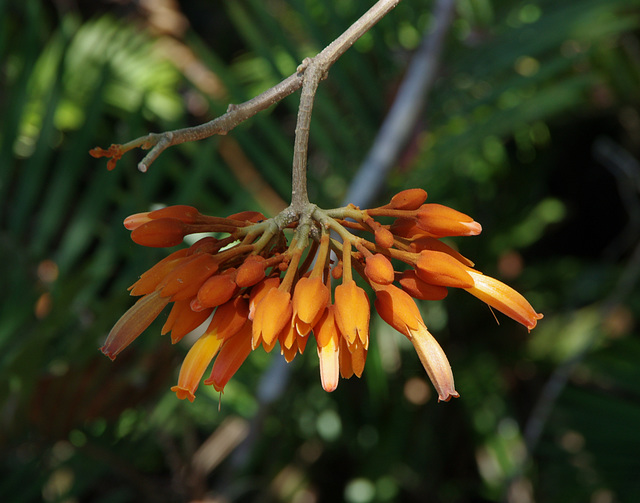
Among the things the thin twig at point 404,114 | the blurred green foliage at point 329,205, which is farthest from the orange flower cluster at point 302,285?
the thin twig at point 404,114

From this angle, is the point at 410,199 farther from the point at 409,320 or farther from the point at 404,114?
the point at 404,114

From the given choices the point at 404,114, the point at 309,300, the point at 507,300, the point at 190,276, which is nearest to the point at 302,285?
the point at 309,300

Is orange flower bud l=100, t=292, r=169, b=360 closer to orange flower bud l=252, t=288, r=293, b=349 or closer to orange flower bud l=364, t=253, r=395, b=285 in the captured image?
orange flower bud l=252, t=288, r=293, b=349

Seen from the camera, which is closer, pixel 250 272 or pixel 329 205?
pixel 250 272

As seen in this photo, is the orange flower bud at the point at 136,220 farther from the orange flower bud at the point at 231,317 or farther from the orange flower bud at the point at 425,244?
the orange flower bud at the point at 425,244

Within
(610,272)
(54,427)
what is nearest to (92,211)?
(54,427)

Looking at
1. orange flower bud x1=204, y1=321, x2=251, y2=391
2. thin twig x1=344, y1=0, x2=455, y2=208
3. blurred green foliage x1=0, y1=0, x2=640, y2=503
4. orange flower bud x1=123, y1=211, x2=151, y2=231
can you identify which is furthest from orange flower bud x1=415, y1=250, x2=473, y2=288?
thin twig x1=344, y1=0, x2=455, y2=208
